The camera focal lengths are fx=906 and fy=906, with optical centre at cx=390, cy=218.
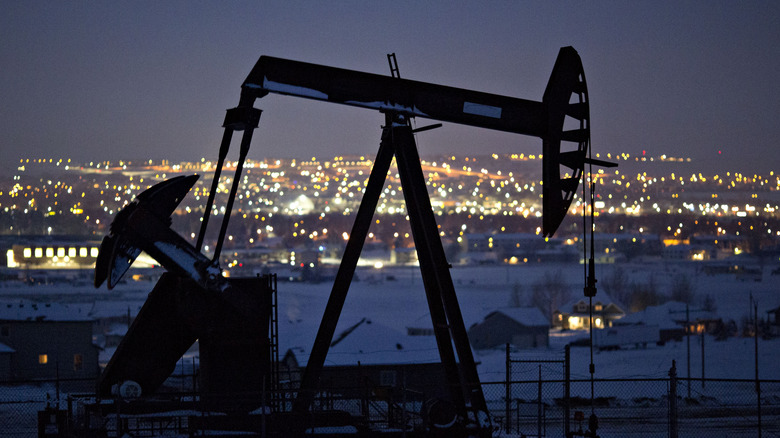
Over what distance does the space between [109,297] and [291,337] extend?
80.6ft

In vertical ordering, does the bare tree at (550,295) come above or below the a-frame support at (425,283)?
below

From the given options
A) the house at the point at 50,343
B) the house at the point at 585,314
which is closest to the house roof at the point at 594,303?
the house at the point at 585,314

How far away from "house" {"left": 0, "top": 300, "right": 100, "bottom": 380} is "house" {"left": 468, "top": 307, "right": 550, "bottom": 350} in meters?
17.5

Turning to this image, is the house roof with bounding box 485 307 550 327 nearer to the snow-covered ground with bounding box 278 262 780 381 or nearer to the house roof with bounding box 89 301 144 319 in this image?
the snow-covered ground with bounding box 278 262 780 381

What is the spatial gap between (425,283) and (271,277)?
1.97m

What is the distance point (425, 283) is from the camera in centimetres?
1151

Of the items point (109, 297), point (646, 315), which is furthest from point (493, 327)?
point (109, 297)

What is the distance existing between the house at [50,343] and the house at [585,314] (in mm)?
27458

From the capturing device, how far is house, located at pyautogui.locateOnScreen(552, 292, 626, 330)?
160 ft

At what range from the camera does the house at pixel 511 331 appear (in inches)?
1607

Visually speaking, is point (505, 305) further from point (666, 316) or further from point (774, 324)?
point (774, 324)

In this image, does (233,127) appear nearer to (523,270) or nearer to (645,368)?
(645,368)

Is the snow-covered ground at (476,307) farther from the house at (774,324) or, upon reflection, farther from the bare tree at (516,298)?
the house at (774,324)

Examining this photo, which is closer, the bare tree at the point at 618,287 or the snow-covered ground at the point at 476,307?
the snow-covered ground at the point at 476,307
